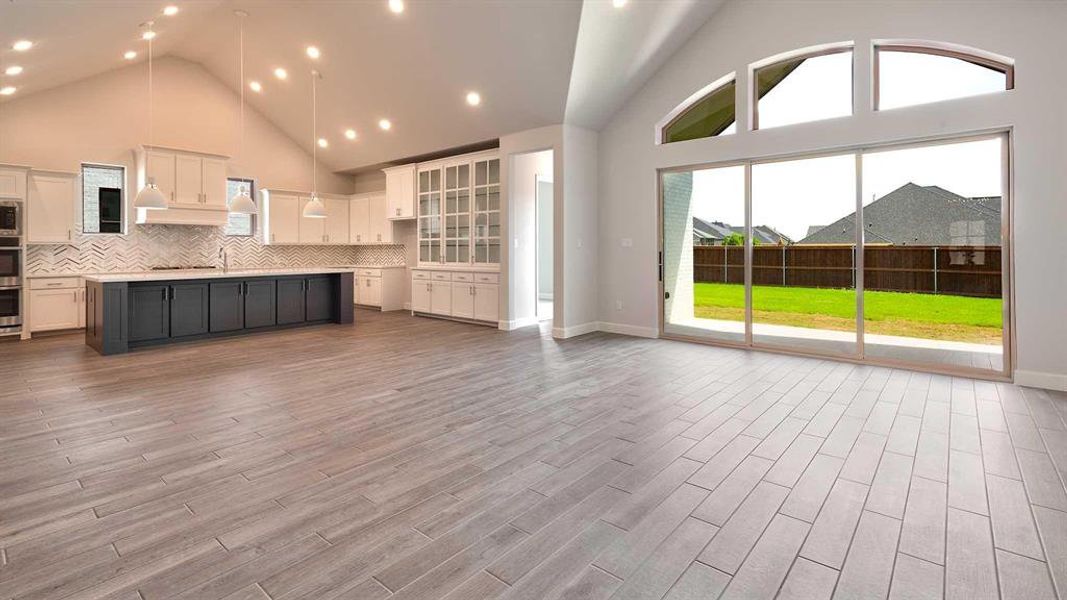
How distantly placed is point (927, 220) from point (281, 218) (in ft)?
33.0

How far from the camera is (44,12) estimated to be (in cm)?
505

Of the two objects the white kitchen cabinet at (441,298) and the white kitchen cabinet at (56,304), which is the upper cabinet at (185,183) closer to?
the white kitchen cabinet at (56,304)

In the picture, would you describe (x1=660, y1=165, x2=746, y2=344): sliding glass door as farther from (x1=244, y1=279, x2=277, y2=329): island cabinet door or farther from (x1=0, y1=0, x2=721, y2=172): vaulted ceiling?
(x1=244, y1=279, x2=277, y2=329): island cabinet door

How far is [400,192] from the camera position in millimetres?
9961

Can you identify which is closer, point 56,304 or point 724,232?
point 724,232

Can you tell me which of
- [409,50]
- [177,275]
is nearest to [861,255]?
[409,50]

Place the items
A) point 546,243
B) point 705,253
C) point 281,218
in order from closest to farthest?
point 705,253 < point 281,218 < point 546,243

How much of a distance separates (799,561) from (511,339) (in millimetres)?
5262

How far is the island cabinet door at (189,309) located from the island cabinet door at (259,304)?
513mm

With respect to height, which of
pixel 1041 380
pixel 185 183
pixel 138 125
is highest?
pixel 138 125

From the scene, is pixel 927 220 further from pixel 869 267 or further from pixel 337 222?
pixel 337 222

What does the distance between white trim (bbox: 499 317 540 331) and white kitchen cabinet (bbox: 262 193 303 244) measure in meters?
5.10

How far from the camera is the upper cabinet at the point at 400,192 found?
9750 millimetres

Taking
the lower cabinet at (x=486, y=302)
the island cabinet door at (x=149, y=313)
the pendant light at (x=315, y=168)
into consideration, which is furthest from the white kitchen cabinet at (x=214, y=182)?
the lower cabinet at (x=486, y=302)
